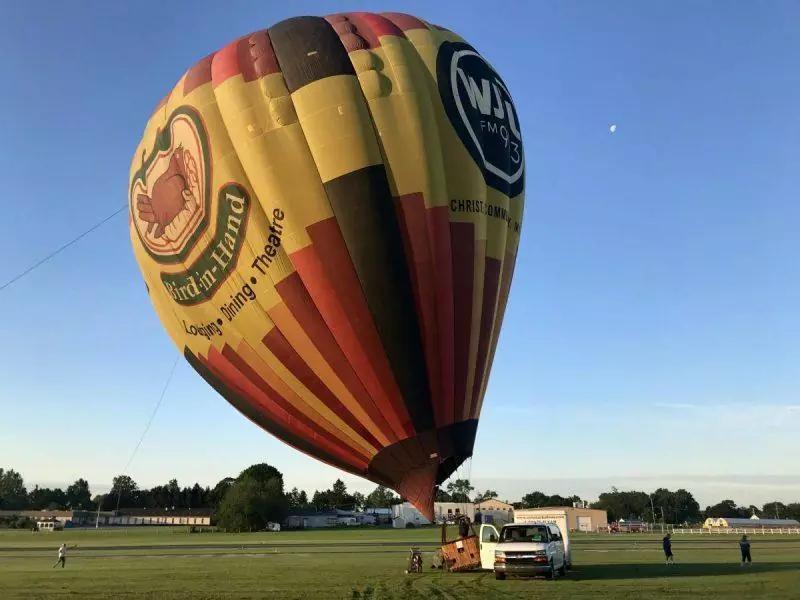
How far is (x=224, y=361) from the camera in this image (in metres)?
15.7

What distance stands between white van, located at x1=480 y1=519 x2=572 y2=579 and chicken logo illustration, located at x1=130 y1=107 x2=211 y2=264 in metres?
11.7

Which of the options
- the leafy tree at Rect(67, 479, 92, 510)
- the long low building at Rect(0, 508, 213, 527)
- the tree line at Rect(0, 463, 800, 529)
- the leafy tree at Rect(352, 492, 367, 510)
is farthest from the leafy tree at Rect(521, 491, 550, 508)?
the leafy tree at Rect(67, 479, 92, 510)

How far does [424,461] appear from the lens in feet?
46.8

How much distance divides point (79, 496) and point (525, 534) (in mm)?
198863

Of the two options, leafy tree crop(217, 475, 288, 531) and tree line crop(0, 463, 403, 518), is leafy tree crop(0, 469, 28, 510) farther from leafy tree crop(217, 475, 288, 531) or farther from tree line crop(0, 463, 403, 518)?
leafy tree crop(217, 475, 288, 531)

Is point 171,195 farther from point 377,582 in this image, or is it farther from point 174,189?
point 377,582

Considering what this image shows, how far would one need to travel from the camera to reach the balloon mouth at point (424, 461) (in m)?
14.0

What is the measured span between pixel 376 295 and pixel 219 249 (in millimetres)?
4052

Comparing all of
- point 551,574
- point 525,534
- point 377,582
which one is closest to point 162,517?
point 377,582

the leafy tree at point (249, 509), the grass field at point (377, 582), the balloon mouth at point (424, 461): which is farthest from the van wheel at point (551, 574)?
the leafy tree at point (249, 509)

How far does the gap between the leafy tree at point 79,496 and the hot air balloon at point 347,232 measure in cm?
18537

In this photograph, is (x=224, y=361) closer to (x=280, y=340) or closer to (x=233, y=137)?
(x=280, y=340)

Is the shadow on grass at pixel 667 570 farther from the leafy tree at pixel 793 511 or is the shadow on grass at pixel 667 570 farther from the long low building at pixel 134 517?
the leafy tree at pixel 793 511

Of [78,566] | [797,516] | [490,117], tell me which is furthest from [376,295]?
[797,516]
